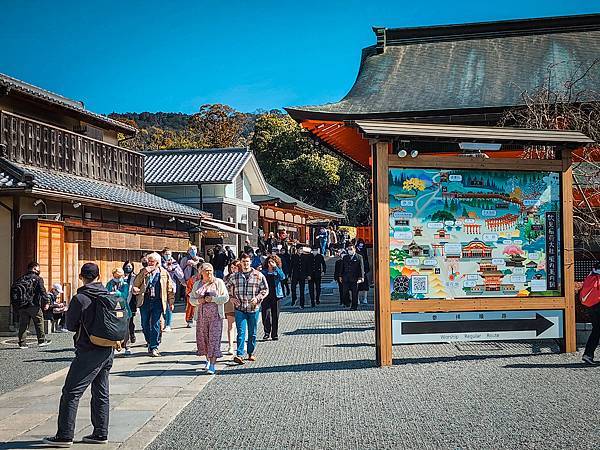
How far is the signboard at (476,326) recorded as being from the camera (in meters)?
10.1

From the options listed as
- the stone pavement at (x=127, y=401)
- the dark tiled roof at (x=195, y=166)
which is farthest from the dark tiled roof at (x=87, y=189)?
the dark tiled roof at (x=195, y=166)

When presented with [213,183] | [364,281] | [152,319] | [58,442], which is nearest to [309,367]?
[152,319]

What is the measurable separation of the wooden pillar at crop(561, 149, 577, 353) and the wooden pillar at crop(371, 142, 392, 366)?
294 cm

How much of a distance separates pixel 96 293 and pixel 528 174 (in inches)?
284

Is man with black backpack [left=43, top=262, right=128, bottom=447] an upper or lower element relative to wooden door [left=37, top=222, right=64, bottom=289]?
lower

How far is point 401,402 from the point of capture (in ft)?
25.1

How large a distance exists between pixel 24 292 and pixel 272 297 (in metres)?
4.79

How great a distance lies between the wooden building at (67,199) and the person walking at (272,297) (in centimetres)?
515

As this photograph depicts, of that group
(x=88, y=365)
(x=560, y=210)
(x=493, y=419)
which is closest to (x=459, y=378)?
(x=493, y=419)

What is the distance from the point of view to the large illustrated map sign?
1030 centimetres

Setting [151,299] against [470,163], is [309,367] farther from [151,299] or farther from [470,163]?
[470,163]

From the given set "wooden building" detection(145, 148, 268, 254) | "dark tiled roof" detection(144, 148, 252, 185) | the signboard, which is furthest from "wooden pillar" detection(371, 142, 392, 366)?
"dark tiled roof" detection(144, 148, 252, 185)

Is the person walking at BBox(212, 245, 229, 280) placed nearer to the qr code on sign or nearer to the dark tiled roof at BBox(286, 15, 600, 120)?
the dark tiled roof at BBox(286, 15, 600, 120)

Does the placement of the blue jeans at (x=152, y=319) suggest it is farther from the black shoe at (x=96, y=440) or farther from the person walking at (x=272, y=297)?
the black shoe at (x=96, y=440)
